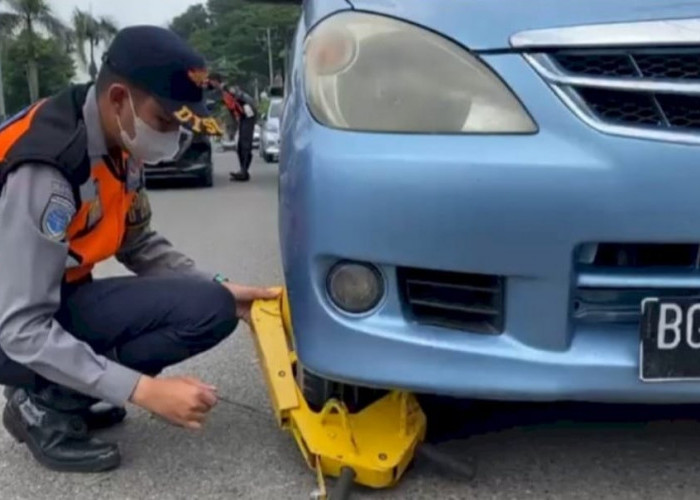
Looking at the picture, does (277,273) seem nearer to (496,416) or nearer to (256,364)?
(256,364)

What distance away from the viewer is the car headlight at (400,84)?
2.02m

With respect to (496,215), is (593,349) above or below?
below

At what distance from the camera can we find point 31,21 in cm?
4338

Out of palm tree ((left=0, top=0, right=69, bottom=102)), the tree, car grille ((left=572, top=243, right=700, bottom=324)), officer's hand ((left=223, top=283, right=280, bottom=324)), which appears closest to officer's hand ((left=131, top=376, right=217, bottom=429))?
officer's hand ((left=223, top=283, right=280, bottom=324))

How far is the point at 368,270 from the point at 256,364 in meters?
1.49

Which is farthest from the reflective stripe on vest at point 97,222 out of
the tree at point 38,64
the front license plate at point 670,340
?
the tree at point 38,64

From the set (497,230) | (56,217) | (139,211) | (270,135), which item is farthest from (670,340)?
(270,135)

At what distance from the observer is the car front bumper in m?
1.92

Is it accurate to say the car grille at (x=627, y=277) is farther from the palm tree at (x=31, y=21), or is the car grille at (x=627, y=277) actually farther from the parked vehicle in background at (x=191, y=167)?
the palm tree at (x=31, y=21)

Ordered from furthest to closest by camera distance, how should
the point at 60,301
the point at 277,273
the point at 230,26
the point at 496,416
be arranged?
the point at 230,26 → the point at 277,273 → the point at 496,416 → the point at 60,301

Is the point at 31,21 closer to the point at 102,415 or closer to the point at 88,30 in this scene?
the point at 88,30

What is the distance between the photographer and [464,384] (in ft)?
6.68

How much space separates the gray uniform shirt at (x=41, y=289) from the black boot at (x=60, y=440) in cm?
26

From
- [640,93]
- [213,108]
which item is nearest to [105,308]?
[213,108]
